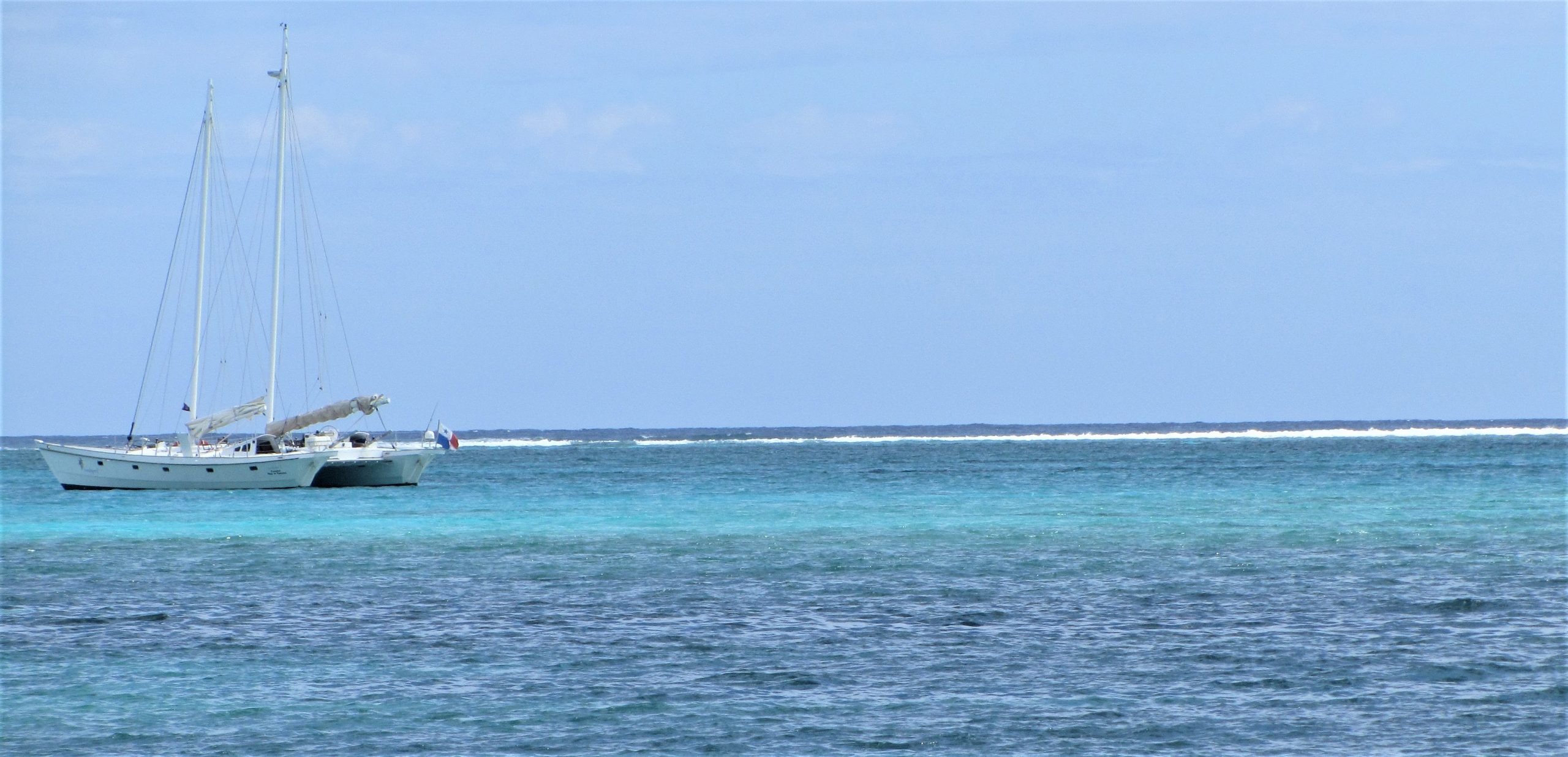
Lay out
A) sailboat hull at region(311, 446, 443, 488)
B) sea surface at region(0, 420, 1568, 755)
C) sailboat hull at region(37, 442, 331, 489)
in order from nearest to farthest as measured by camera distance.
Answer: sea surface at region(0, 420, 1568, 755) → sailboat hull at region(37, 442, 331, 489) → sailboat hull at region(311, 446, 443, 488)

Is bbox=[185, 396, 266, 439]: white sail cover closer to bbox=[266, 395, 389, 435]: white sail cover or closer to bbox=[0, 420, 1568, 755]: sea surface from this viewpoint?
bbox=[266, 395, 389, 435]: white sail cover

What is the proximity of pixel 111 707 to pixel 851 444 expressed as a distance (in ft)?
459

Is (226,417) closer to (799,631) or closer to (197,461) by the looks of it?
(197,461)

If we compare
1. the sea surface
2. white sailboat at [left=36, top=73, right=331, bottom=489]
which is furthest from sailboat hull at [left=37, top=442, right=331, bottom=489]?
the sea surface

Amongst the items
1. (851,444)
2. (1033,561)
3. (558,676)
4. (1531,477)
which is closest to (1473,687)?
(558,676)

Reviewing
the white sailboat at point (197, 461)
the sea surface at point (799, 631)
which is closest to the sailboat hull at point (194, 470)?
the white sailboat at point (197, 461)

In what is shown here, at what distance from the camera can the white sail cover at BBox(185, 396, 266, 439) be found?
5569 centimetres

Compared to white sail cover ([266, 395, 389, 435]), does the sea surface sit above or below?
below

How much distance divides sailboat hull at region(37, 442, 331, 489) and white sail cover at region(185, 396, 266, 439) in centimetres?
150

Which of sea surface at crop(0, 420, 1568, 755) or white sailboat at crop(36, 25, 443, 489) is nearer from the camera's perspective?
sea surface at crop(0, 420, 1568, 755)

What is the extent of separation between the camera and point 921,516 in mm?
42125

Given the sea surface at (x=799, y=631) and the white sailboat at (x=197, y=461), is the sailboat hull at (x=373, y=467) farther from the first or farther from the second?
the sea surface at (x=799, y=631)

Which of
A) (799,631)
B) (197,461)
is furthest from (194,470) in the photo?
(799,631)

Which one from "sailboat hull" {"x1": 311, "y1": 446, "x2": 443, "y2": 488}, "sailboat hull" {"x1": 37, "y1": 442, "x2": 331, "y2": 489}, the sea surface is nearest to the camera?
the sea surface
